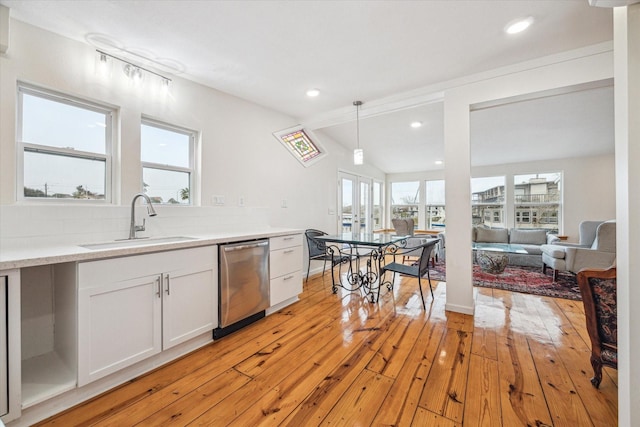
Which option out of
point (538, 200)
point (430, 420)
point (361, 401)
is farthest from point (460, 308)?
point (538, 200)

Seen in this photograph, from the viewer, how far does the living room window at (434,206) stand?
7625 mm

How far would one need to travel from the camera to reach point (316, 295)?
11.5ft

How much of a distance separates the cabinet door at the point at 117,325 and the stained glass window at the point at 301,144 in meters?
2.76

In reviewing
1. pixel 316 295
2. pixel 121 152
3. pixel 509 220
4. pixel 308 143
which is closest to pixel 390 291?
pixel 316 295

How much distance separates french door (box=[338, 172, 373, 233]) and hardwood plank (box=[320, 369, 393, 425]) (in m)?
3.76

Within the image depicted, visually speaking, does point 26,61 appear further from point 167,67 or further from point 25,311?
point 25,311

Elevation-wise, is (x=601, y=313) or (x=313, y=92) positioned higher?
(x=313, y=92)

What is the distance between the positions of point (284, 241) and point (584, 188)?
6744 mm

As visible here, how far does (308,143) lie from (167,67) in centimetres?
240

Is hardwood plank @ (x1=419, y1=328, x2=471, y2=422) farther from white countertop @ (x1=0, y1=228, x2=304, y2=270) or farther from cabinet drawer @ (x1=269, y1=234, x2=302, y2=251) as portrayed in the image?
white countertop @ (x1=0, y1=228, x2=304, y2=270)

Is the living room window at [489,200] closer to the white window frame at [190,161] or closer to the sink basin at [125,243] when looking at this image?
the white window frame at [190,161]

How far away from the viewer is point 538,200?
6.29 meters

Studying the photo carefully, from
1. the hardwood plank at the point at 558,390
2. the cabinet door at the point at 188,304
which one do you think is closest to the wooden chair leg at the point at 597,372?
the hardwood plank at the point at 558,390

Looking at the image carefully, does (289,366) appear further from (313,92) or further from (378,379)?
(313,92)
